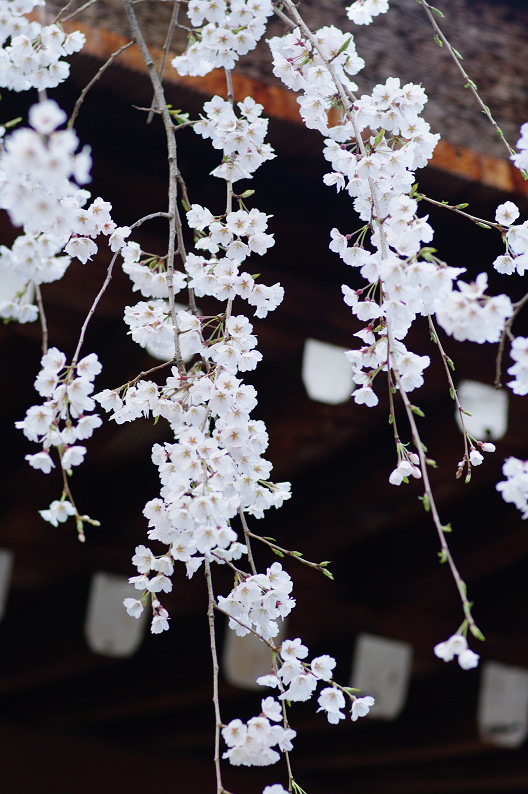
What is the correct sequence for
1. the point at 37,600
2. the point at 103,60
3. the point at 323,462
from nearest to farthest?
the point at 103,60 < the point at 323,462 < the point at 37,600

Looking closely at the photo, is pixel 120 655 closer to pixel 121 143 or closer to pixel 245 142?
pixel 121 143

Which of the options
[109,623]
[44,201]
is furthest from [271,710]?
[109,623]

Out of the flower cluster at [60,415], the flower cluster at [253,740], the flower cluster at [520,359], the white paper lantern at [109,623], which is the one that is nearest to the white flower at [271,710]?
the flower cluster at [253,740]

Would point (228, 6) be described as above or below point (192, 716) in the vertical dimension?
above

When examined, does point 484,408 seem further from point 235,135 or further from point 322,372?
point 235,135

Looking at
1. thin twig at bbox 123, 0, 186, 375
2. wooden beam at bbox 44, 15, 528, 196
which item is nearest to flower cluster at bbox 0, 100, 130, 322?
thin twig at bbox 123, 0, 186, 375

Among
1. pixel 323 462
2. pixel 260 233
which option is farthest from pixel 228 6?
pixel 323 462

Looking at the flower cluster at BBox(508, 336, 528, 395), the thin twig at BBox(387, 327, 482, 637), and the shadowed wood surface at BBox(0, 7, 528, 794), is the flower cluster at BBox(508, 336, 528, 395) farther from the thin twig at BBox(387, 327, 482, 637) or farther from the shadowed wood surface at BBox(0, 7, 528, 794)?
the shadowed wood surface at BBox(0, 7, 528, 794)

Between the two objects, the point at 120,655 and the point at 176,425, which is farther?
the point at 120,655
